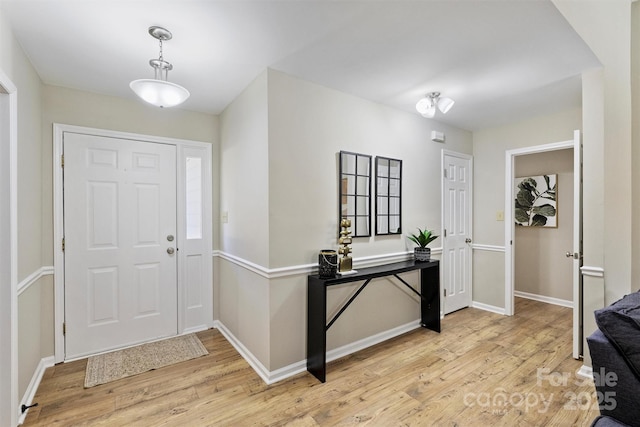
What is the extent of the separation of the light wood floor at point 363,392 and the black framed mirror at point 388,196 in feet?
3.73

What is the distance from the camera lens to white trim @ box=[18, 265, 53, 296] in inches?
75.9

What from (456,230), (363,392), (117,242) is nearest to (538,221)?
(456,230)

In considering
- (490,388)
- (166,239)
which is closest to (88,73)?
(166,239)

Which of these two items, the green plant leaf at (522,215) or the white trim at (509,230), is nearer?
the white trim at (509,230)

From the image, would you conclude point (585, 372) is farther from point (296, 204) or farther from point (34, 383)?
point (34, 383)

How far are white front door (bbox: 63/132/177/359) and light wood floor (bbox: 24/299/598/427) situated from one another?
0.43m

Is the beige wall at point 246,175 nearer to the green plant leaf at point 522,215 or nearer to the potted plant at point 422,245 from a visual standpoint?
the potted plant at point 422,245

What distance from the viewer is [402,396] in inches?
81.7

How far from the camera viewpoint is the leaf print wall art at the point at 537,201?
4.16 meters

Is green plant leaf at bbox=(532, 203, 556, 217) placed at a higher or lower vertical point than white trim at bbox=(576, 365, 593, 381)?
higher

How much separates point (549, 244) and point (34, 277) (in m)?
5.68

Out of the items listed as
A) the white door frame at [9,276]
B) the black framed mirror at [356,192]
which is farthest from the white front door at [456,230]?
the white door frame at [9,276]

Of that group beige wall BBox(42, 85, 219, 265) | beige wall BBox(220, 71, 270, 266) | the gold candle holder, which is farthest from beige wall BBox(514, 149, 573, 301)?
beige wall BBox(42, 85, 219, 265)

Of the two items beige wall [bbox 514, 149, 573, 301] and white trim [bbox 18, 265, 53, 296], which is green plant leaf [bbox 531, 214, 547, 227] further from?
white trim [bbox 18, 265, 53, 296]
